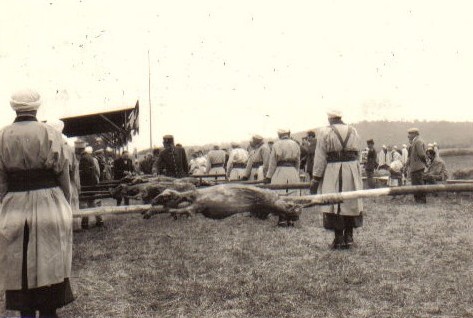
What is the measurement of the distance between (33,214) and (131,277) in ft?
7.23

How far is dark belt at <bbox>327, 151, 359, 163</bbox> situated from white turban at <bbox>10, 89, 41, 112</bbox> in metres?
4.32

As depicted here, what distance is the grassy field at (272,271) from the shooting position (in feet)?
15.5

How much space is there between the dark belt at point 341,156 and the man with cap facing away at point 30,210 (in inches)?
164

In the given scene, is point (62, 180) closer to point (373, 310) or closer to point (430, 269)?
point (373, 310)

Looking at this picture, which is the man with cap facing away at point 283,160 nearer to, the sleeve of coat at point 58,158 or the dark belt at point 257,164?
the dark belt at point 257,164

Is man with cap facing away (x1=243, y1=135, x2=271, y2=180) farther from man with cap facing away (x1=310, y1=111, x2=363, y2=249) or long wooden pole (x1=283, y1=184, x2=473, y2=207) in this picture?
long wooden pole (x1=283, y1=184, x2=473, y2=207)

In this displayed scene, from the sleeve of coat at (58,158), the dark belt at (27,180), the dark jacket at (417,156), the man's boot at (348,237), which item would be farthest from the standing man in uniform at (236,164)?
the dark belt at (27,180)

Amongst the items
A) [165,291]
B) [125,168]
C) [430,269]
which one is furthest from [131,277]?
[125,168]

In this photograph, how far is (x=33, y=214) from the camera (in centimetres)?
396

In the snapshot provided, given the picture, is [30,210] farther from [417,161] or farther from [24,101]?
[417,161]

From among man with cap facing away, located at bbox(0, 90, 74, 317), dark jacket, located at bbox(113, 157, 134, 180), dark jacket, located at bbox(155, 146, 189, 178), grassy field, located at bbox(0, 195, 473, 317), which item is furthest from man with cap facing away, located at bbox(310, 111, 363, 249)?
dark jacket, located at bbox(113, 157, 134, 180)

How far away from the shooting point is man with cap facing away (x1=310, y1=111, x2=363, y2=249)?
23.6 feet

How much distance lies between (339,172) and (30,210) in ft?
14.5

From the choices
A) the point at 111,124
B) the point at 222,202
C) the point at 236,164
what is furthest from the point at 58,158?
the point at 111,124
